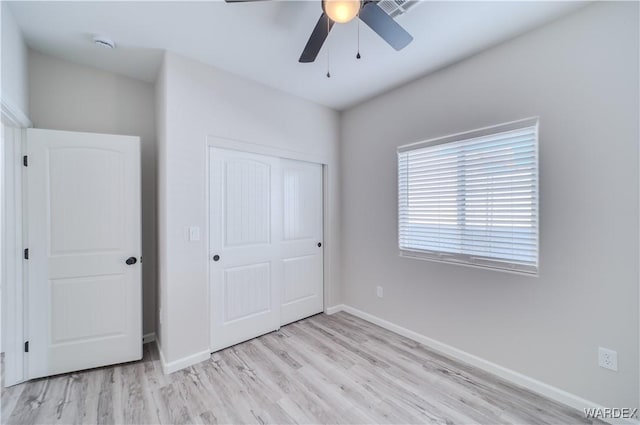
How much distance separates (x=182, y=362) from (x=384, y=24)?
2.92 meters

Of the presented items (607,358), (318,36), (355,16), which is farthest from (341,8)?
(607,358)

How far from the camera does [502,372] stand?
209cm

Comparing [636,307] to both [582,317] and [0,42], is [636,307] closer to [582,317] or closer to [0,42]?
[582,317]

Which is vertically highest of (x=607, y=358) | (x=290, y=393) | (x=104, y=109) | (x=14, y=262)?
(x=104, y=109)

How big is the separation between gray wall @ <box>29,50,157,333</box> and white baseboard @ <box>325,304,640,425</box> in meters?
2.65

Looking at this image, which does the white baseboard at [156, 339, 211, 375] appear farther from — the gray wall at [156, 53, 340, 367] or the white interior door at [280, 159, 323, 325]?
the white interior door at [280, 159, 323, 325]

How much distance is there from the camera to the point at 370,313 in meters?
3.16

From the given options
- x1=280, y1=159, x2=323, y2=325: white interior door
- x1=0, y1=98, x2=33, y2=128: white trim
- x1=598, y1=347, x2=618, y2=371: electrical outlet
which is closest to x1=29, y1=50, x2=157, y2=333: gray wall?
x1=0, y1=98, x2=33, y2=128: white trim

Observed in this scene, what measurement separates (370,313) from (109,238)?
110 inches

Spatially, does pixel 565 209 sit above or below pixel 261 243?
above

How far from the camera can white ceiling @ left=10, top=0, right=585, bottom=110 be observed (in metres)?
1.74

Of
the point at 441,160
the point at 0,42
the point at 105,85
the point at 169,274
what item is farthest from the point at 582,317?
the point at 105,85

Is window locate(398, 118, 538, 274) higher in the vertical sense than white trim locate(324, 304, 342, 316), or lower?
higher

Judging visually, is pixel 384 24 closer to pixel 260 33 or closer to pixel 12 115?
pixel 260 33
